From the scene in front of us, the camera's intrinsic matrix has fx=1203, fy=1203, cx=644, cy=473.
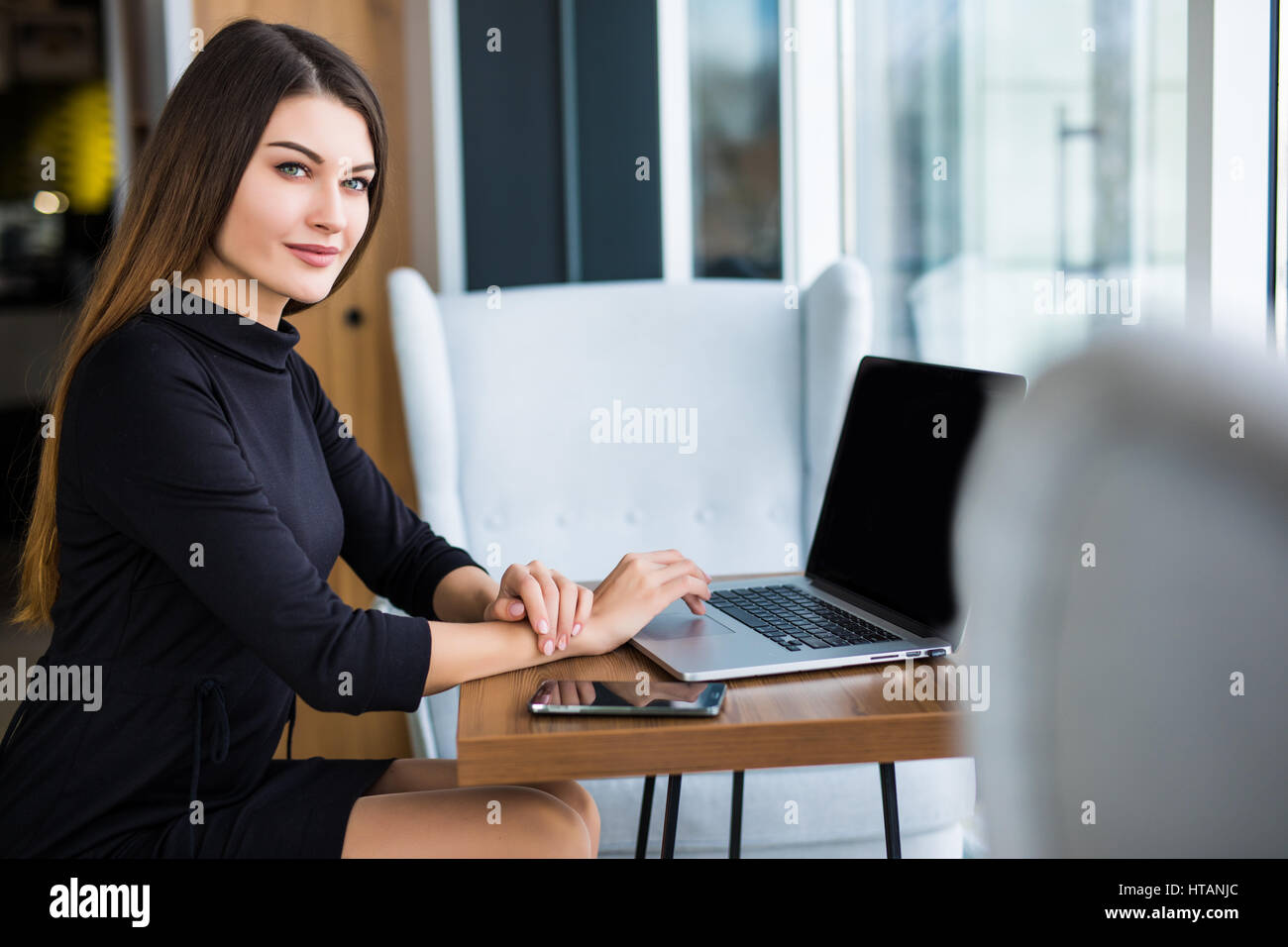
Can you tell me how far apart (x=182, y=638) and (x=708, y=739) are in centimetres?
54

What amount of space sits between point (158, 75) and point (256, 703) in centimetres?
197

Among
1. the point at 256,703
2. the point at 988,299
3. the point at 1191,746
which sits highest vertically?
the point at 988,299

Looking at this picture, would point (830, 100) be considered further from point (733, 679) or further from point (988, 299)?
point (733, 679)

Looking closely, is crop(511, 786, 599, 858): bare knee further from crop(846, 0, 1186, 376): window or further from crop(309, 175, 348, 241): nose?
crop(846, 0, 1186, 376): window

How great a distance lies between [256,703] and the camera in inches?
48.0

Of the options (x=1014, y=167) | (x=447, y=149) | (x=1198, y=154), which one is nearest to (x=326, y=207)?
(x=1198, y=154)

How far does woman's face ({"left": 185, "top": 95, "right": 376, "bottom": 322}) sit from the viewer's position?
1254 mm

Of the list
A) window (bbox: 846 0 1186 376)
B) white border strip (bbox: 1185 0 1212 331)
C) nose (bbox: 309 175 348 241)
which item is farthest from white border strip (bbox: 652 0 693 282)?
nose (bbox: 309 175 348 241)

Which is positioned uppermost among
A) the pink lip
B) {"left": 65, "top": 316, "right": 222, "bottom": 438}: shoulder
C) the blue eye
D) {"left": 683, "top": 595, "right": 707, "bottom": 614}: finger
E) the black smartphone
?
the blue eye

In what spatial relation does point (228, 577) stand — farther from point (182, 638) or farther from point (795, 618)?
point (795, 618)

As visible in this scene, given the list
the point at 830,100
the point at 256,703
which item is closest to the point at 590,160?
the point at 830,100

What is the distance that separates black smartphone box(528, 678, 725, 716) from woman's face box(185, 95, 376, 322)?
549 millimetres

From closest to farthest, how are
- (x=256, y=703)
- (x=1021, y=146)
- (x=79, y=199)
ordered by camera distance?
(x=256, y=703), (x=1021, y=146), (x=79, y=199)

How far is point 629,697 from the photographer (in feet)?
3.33
